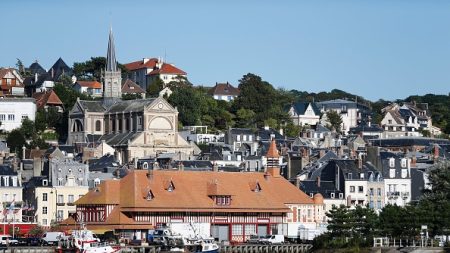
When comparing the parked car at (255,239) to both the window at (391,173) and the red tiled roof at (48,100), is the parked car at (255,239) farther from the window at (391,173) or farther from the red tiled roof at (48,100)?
the red tiled roof at (48,100)

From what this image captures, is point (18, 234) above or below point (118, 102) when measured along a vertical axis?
below

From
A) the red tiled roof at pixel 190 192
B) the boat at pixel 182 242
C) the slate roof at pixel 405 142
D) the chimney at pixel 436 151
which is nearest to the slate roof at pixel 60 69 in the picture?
the slate roof at pixel 405 142

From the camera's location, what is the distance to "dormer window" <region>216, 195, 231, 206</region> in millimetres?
104250

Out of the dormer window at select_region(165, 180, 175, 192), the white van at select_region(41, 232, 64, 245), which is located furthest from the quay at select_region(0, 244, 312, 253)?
the dormer window at select_region(165, 180, 175, 192)

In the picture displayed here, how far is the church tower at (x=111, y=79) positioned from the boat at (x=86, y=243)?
7666 cm

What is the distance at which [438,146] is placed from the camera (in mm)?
153375

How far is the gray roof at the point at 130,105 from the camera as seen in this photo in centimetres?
15950

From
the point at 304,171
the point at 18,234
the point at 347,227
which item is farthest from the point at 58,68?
the point at 347,227

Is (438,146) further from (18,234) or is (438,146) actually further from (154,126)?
(18,234)

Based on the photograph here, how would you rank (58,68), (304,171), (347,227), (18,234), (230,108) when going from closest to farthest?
1. (347,227)
2. (18,234)
3. (304,171)
4. (230,108)
5. (58,68)

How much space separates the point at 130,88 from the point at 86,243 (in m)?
96.8

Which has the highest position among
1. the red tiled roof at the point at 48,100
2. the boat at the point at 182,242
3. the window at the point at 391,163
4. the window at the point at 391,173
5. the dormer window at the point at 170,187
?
the red tiled roof at the point at 48,100

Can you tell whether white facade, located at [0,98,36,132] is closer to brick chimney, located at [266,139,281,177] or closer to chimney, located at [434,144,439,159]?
chimney, located at [434,144,439,159]

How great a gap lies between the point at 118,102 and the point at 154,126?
497 inches
